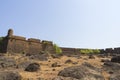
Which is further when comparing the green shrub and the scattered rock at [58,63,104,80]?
the green shrub

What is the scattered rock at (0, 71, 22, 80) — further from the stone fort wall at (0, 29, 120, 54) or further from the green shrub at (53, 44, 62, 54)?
the green shrub at (53, 44, 62, 54)

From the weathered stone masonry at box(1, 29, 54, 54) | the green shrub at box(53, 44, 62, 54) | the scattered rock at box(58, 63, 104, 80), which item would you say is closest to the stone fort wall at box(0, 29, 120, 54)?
the weathered stone masonry at box(1, 29, 54, 54)

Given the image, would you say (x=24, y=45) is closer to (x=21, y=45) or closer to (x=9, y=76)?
(x=21, y=45)

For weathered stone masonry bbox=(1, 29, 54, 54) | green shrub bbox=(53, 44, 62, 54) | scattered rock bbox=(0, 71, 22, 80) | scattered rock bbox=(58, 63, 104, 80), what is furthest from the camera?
green shrub bbox=(53, 44, 62, 54)

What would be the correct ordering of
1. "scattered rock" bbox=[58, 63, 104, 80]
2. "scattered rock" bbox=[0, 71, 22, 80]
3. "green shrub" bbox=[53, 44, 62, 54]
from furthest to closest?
"green shrub" bbox=[53, 44, 62, 54] < "scattered rock" bbox=[58, 63, 104, 80] < "scattered rock" bbox=[0, 71, 22, 80]

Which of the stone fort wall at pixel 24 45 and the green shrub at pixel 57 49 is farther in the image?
the green shrub at pixel 57 49

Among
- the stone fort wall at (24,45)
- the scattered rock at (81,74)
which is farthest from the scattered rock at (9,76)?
the stone fort wall at (24,45)

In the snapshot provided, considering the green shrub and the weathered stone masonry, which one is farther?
the green shrub

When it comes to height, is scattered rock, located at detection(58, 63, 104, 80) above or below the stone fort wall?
below

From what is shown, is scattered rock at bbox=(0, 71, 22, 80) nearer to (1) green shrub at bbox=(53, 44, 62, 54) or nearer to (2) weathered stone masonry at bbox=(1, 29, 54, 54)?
(2) weathered stone masonry at bbox=(1, 29, 54, 54)

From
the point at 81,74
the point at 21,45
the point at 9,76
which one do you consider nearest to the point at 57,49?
the point at 21,45

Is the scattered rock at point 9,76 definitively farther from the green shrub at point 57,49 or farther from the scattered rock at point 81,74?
the green shrub at point 57,49

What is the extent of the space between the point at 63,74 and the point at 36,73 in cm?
228

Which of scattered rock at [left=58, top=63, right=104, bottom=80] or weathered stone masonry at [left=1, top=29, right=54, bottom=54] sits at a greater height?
weathered stone masonry at [left=1, top=29, right=54, bottom=54]
